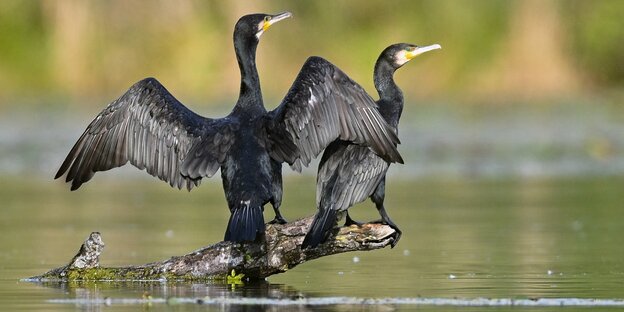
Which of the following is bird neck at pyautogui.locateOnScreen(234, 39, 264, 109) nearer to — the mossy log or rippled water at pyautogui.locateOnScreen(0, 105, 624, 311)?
the mossy log

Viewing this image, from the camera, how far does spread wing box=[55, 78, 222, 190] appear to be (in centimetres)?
1109

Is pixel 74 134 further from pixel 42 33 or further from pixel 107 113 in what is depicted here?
pixel 107 113

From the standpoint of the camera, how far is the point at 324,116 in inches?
415

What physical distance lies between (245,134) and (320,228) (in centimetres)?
103

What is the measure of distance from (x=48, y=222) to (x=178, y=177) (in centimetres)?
441

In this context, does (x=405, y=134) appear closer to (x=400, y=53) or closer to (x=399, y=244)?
(x=399, y=244)

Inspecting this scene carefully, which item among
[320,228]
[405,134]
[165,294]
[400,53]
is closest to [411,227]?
[400,53]

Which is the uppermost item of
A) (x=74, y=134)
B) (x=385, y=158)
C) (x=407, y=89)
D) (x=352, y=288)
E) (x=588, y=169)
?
(x=407, y=89)

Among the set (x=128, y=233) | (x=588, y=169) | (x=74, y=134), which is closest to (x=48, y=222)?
(x=128, y=233)

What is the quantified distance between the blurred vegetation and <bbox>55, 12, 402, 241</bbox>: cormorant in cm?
2292

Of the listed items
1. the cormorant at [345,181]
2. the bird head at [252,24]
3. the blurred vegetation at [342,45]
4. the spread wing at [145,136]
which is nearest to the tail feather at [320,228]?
the cormorant at [345,181]

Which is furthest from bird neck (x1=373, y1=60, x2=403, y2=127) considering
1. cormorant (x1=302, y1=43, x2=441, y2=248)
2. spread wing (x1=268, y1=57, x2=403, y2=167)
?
spread wing (x1=268, y1=57, x2=403, y2=167)

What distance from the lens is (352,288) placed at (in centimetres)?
1010

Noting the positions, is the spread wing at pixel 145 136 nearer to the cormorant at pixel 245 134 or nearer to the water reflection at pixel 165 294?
the cormorant at pixel 245 134
